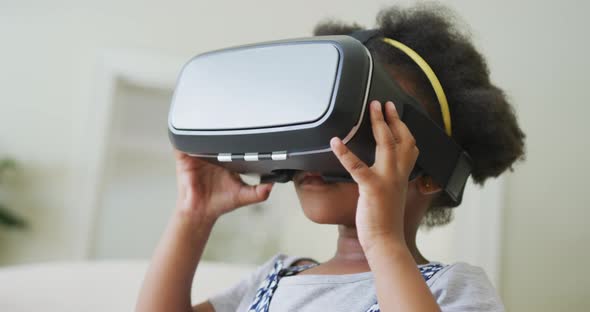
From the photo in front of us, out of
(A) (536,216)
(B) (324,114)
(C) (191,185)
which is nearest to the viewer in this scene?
(B) (324,114)

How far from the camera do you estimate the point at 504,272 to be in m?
1.28

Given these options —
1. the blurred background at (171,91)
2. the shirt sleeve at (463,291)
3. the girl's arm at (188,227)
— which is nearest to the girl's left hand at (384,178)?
the shirt sleeve at (463,291)

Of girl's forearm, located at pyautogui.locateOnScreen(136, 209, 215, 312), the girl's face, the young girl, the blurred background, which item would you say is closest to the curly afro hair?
the young girl

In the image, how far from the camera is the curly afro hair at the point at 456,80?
671mm

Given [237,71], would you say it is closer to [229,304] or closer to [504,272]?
[229,304]

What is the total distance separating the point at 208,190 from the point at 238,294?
162 millimetres

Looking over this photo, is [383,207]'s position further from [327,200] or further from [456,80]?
[456,80]

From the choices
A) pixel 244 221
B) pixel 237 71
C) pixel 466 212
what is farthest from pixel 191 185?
pixel 244 221

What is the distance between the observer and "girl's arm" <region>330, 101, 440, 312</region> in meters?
0.50

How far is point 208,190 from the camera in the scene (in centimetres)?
81

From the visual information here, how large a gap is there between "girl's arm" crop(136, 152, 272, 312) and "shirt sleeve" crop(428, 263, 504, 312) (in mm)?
261

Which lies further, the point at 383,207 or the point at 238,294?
the point at 238,294

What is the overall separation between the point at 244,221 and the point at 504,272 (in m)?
3.24

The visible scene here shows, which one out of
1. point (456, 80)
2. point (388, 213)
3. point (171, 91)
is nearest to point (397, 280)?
point (388, 213)
